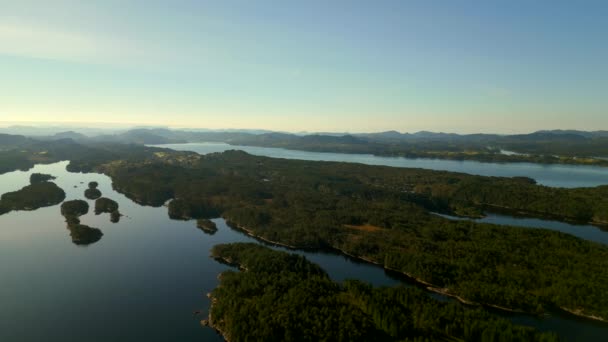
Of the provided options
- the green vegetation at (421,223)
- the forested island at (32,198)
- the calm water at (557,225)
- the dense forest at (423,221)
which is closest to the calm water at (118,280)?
the green vegetation at (421,223)

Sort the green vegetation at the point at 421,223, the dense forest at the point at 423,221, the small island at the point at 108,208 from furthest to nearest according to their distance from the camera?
1. the small island at the point at 108,208
2. the dense forest at the point at 423,221
3. the green vegetation at the point at 421,223

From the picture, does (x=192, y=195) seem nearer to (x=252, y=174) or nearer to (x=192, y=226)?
(x=192, y=226)

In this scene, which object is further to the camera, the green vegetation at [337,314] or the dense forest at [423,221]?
the dense forest at [423,221]

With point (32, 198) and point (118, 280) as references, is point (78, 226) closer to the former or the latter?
point (118, 280)

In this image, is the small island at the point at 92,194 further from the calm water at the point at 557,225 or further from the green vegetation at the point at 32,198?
the calm water at the point at 557,225

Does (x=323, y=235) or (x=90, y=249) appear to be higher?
(x=323, y=235)

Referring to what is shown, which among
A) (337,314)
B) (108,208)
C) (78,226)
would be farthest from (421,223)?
(108,208)

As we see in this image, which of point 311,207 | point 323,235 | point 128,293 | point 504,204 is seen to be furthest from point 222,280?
point 504,204
